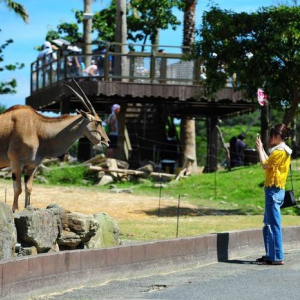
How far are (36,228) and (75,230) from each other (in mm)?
1027

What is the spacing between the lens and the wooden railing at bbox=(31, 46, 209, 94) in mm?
30750

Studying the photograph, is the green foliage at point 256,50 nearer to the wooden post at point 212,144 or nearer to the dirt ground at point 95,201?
the dirt ground at point 95,201

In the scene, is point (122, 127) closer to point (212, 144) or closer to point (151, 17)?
point (212, 144)

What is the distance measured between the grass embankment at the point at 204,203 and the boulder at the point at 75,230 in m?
2.74

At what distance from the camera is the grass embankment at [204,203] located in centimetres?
1700

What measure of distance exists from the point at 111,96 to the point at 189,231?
50.6 ft

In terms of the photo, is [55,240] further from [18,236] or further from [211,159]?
[211,159]

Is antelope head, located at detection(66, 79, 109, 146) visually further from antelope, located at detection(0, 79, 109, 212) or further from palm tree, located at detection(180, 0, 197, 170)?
palm tree, located at detection(180, 0, 197, 170)

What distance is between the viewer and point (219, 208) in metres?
22.6

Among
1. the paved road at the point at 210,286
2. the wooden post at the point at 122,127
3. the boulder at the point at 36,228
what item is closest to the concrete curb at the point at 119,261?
the paved road at the point at 210,286

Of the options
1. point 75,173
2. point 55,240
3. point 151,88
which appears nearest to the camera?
point 55,240

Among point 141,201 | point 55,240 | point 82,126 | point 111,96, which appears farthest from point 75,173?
point 55,240

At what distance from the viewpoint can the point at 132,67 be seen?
3122 cm

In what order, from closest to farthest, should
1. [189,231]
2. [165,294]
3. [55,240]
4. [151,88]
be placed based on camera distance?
[165,294], [55,240], [189,231], [151,88]
